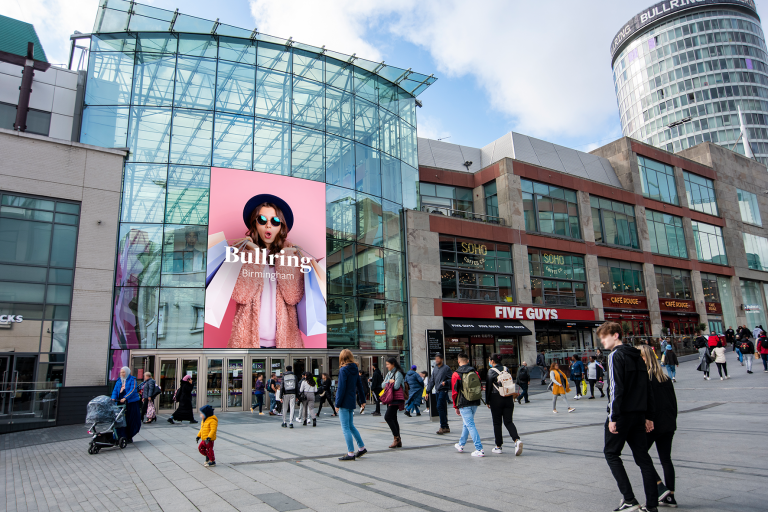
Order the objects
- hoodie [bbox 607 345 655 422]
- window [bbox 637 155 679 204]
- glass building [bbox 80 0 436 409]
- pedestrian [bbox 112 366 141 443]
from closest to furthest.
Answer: hoodie [bbox 607 345 655 422], pedestrian [bbox 112 366 141 443], glass building [bbox 80 0 436 409], window [bbox 637 155 679 204]

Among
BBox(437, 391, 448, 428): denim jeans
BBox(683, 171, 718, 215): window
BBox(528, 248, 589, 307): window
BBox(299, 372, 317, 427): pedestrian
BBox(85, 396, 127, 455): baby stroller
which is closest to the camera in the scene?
BBox(85, 396, 127, 455): baby stroller

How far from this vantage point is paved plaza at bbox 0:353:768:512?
5586 millimetres

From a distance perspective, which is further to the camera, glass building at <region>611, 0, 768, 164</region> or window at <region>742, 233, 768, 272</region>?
glass building at <region>611, 0, 768, 164</region>

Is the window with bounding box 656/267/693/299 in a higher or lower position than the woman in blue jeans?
higher

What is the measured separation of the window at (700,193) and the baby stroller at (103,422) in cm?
4798

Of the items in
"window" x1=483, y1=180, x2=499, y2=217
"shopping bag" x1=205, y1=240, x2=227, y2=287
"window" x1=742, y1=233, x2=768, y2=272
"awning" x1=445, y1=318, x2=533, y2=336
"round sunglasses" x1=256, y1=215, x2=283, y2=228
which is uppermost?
"window" x1=483, y1=180, x2=499, y2=217

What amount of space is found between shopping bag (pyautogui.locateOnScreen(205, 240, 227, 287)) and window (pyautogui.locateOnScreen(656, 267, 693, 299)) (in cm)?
3373

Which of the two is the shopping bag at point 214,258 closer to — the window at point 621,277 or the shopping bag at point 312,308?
the shopping bag at point 312,308

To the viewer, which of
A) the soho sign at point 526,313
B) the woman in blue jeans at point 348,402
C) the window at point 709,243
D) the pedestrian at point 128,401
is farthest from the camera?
the window at point 709,243

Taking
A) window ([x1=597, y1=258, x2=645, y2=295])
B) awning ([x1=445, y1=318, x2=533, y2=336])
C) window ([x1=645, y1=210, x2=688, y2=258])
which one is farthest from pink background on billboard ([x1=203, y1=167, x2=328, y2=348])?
window ([x1=645, y1=210, x2=688, y2=258])

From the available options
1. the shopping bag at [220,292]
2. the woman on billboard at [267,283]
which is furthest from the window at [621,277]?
the shopping bag at [220,292]

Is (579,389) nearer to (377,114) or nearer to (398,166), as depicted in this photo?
(398,166)

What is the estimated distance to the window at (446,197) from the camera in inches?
1366

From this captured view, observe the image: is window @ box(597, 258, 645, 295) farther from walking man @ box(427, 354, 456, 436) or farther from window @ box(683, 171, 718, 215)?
walking man @ box(427, 354, 456, 436)
